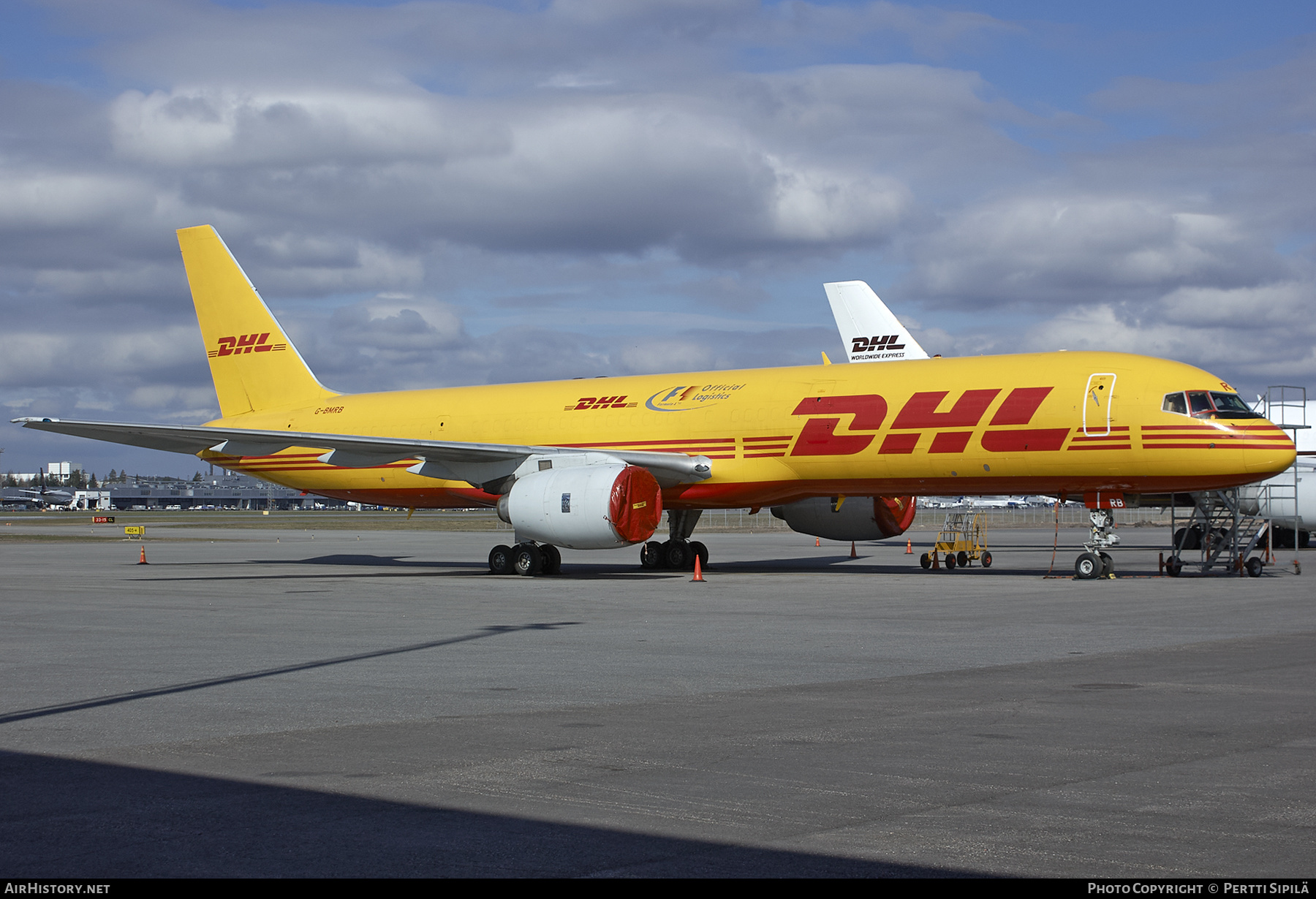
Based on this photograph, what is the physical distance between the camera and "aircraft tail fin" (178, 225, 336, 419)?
108ft

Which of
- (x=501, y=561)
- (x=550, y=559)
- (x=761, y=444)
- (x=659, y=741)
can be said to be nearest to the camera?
(x=659, y=741)

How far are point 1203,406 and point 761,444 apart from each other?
27.7ft

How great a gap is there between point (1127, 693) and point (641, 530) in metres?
14.6

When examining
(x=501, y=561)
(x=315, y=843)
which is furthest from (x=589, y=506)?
(x=315, y=843)

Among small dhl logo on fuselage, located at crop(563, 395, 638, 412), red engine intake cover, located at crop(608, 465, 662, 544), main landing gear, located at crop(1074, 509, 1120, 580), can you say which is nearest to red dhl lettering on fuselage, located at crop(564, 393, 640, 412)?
small dhl logo on fuselage, located at crop(563, 395, 638, 412)

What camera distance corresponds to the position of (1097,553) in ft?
78.0

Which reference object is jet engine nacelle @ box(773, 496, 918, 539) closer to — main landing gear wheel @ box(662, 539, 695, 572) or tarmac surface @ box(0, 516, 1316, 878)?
Result: main landing gear wheel @ box(662, 539, 695, 572)

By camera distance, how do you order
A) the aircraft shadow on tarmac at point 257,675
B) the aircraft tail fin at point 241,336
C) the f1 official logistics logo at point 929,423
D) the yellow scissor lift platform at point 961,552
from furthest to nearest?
the aircraft tail fin at point 241,336 → the yellow scissor lift platform at point 961,552 → the f1 official logistics logo at point 929,423 → the aircraft shadow on tarmac at point 257,675

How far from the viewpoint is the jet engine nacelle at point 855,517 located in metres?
28.6

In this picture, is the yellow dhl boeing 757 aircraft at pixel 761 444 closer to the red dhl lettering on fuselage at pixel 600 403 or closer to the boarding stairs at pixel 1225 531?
the red dhl lettering on fuselage at pixel 600 403

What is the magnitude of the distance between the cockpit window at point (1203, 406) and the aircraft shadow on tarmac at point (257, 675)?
12.6m

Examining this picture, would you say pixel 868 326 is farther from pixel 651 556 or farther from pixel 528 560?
pixel 528 560

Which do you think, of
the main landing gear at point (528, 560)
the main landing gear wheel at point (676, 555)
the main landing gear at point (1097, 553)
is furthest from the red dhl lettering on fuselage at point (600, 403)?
the main landing gear at point (1097, 553)

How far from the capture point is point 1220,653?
12.0m
